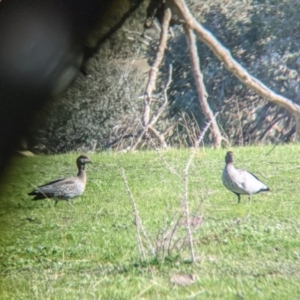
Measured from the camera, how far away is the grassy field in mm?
2291

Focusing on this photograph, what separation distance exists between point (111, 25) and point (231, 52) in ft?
1.68

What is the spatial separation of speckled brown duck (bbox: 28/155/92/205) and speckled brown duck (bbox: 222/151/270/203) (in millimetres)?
542

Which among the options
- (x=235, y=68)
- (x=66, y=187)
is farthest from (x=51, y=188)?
(x=235, y=68)

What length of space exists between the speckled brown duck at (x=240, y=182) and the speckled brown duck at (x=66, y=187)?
54 cm

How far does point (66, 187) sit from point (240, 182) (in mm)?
668

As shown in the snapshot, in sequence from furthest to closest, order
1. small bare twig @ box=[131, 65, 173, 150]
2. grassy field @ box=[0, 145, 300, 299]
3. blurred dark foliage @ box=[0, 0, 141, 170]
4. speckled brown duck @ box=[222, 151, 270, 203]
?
blurred dark foliage @ box=[0, 0, 141, 170] → small bare twig @ box=[131, 65, 173, 150] → speckled brown duck @ box=[222, 151, 270, 203] → grassy field @ box=[0, 145, 300, 299]

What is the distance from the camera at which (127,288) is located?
7.59ft

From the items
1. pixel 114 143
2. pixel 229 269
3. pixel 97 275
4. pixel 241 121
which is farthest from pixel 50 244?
pixel 241 121

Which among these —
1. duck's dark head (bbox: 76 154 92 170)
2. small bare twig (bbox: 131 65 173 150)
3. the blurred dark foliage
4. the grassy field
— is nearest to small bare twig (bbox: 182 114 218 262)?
the grassy field

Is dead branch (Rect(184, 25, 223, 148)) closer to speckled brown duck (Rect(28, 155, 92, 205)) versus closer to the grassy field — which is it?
the grassy field

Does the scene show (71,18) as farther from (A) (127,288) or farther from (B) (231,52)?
(A) (127,288)

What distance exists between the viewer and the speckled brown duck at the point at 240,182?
7.85 ft

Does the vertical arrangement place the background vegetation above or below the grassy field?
above

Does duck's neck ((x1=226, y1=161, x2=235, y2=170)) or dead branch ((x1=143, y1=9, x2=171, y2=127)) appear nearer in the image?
duck's neck ((x1=226, y1=161, x2=235, y2=170))
